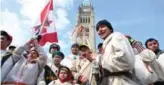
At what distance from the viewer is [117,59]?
15.5 ft

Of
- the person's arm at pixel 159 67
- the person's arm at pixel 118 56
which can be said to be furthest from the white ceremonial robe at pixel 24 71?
the person's arm at pixel 159 67

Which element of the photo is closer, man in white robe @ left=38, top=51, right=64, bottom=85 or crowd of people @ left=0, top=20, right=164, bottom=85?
crowd of people @ left=0, top=20, right=164, bottom=85

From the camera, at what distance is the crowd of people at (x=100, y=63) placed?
4836mm

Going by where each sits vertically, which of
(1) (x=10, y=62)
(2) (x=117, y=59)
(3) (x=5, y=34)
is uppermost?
(3) (x=5, y=34)

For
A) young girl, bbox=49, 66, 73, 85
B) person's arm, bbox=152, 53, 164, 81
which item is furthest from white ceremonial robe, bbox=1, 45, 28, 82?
person's arm, bbox=152, 53, 164, 81

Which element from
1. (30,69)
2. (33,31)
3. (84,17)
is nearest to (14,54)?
(30,69)

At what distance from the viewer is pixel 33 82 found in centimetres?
611

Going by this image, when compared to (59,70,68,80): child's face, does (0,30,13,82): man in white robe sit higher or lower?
higher

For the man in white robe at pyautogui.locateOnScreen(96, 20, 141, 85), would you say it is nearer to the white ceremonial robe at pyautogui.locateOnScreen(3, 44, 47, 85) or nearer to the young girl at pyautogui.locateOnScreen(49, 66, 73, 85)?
the young girl at pyautogui.locateOnScreen(49, 66, 73, 85)

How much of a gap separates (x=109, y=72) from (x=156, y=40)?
2.24m

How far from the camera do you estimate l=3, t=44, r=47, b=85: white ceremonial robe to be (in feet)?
19.2

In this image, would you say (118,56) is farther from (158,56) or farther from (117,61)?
(158,56)

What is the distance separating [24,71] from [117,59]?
78.5 inches

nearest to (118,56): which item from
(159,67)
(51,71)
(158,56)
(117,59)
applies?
(117,59)
